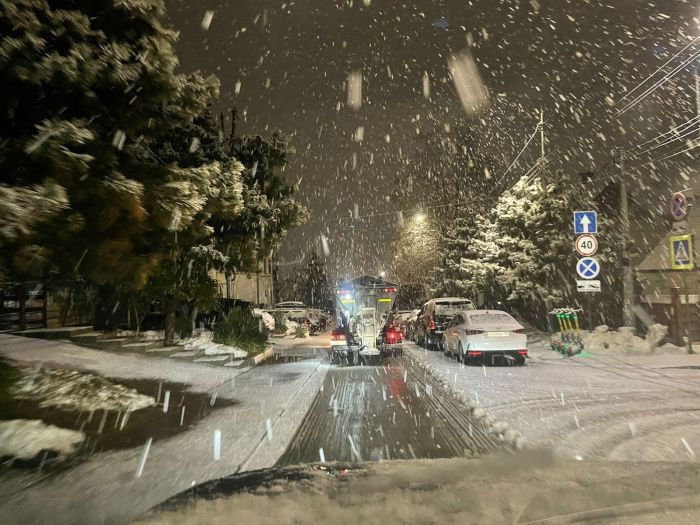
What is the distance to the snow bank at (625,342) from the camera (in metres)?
16.6

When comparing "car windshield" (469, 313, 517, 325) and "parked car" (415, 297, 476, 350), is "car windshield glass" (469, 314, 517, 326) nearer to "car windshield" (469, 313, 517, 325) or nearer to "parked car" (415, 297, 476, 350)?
"car windshield" (469, 313, 517, 325)

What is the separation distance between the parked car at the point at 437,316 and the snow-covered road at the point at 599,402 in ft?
18.0

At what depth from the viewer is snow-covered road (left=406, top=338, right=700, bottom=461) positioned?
6.40 m

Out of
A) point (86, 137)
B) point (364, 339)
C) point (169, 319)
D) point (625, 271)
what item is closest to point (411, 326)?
point (364, 339)

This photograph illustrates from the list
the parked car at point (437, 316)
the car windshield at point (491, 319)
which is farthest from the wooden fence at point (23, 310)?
the parked car at point (437, 316)

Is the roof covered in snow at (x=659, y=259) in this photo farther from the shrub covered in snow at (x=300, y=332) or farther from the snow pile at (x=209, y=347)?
the snow pile at (x=209, y=347)

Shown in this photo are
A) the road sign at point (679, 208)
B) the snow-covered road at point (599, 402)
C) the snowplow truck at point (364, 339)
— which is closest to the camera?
the snow-covered road at point (599, 402)

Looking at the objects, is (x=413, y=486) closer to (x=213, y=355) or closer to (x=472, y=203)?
(x=213, y=355)

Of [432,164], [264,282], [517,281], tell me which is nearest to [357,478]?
[517,281]

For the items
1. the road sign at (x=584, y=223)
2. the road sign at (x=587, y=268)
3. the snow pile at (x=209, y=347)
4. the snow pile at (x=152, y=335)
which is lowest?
the snow pile at (x=209, y=347)

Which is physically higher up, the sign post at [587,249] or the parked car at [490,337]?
the sign post at [587,249]

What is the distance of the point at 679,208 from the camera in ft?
52.2

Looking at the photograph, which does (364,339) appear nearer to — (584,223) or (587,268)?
(587,268)

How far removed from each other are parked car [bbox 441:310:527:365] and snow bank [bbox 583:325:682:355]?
3.45m
